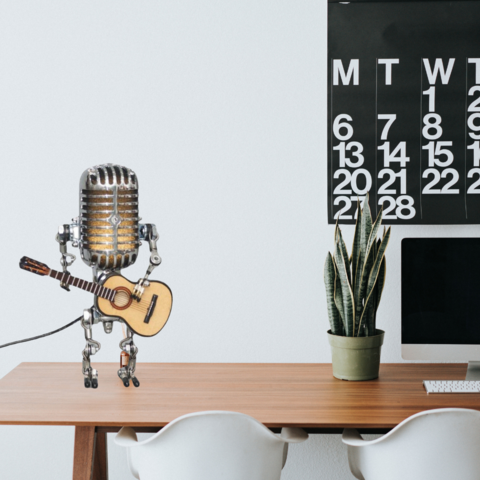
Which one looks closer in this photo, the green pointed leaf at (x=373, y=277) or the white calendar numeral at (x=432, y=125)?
the green pointed leaf at (x=373, y=277)

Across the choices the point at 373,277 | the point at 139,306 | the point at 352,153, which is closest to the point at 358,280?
the point at 373,277

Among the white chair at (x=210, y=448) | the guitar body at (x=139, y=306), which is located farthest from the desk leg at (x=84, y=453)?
the guitar body at (x=139, y=306)

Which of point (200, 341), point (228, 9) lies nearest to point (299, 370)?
point (200, 341)

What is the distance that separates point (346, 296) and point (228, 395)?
1.66 feet

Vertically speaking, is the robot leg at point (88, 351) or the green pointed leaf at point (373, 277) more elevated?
the green pointed leaf at point (373, 277)

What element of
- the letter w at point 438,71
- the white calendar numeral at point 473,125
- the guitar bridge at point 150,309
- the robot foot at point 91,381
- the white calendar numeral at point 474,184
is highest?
the letter w at point 438,71

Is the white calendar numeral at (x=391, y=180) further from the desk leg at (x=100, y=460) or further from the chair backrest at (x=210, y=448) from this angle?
the desk leg at (x=100, y=460)

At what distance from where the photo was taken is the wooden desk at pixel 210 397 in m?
1.65

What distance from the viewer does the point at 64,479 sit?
2572 millimetres

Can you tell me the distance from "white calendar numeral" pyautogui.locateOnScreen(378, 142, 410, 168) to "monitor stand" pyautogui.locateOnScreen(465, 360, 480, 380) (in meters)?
0.79

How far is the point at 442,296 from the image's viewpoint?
2.03m

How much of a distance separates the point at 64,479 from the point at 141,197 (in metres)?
1.24

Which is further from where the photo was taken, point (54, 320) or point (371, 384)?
point (54, 320)

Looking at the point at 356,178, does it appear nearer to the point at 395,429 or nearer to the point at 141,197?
the point at 141,197
